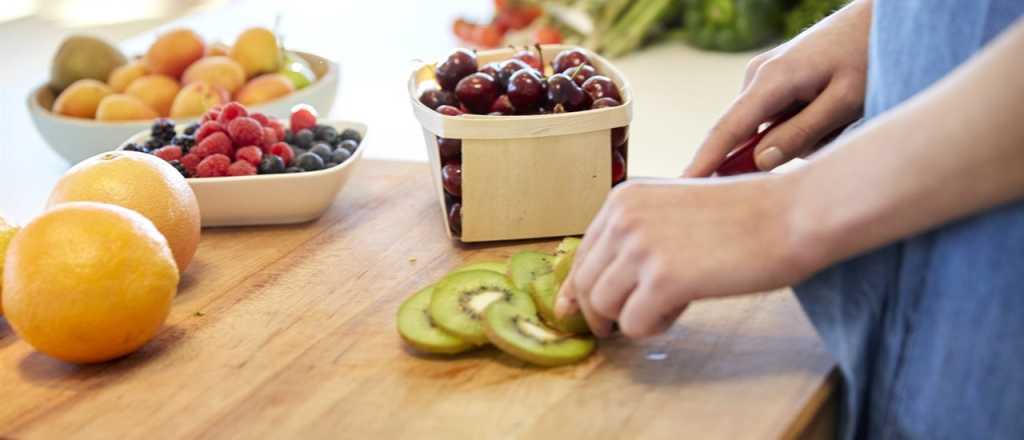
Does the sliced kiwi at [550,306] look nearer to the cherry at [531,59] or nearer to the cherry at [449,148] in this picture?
A: the cherry at [449,148]

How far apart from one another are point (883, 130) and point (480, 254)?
0.51 m

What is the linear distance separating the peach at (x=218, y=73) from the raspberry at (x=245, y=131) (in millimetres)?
474

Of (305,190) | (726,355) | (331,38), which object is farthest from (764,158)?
(331,38)

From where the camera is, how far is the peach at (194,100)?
1588 mm

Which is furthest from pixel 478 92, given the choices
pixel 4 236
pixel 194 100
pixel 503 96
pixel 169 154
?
pixel 194 100

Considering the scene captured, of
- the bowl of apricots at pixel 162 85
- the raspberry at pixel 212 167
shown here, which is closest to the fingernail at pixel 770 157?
the raspberry at pixel 212 167

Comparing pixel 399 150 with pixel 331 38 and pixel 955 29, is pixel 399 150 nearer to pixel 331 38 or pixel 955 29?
pixel 331 38

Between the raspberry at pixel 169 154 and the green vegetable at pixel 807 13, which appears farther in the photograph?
the green vegetable at pixel 807 13

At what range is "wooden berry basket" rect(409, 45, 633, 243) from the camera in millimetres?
1091

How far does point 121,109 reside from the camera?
5.17 feet

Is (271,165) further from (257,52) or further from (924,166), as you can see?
(924,166)

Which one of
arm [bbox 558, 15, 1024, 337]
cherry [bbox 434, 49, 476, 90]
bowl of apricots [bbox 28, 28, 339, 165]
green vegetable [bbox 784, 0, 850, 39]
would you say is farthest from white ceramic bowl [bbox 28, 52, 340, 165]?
green vegetable [bbox 784, 0, 850, 39]

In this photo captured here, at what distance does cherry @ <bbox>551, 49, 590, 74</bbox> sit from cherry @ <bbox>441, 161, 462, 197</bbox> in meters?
0.17

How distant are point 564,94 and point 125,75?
0.87 metres
